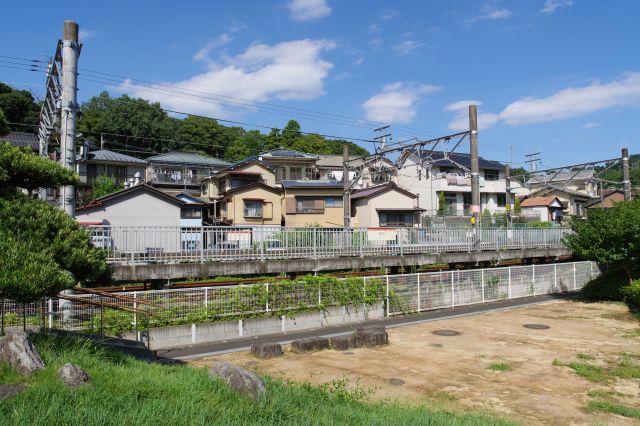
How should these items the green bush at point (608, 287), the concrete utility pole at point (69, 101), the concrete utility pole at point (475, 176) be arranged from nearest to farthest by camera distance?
the concrete utility pole at point (69, 101) → the concrete utility pole at point (475, 176) → the green bush at point (608, 287)

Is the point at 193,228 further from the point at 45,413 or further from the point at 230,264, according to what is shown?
the point at 45,413

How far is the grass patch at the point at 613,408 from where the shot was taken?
7.23m

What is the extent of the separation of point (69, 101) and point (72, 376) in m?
8.67

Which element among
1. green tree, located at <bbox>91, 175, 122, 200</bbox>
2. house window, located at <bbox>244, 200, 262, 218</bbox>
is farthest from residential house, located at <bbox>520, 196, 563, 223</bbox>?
green tree, located at <bbox>91, 175, 122, 200</bbox>

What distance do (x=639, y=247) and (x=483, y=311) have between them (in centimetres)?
747

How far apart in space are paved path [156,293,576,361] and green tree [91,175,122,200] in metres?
28.4

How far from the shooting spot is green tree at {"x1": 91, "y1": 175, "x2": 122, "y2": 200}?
36844mm

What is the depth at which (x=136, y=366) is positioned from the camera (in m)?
6.73

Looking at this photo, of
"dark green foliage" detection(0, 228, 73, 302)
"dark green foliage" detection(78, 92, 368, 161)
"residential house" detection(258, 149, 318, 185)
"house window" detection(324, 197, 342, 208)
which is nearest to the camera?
"dark green foliage" detection(0, 228, 73, 302)

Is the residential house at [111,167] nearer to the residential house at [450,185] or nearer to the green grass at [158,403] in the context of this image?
the residential house at [450,185]

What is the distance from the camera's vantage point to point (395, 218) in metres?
37.7

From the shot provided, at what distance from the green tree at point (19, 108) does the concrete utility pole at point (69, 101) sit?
149 ft

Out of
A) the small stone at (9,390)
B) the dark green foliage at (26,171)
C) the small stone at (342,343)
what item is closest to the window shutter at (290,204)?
the small stone at (342,343)

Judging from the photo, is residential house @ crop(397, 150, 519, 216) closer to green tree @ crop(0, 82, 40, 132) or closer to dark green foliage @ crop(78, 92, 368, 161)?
dark green foliage @ crop(78, 92, 368, 161)
